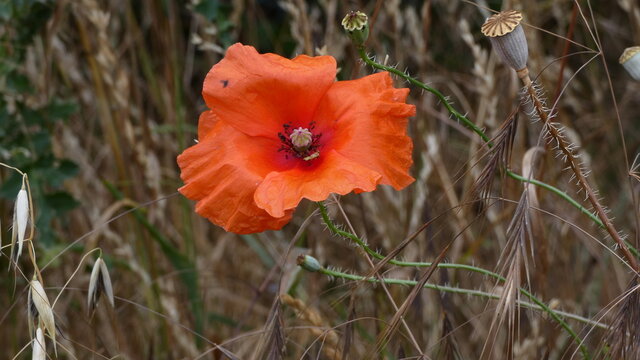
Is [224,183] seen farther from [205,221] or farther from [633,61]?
[205,221]

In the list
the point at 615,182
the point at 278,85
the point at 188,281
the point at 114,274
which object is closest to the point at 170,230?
the point at 114,274

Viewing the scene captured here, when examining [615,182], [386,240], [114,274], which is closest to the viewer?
[386,240]

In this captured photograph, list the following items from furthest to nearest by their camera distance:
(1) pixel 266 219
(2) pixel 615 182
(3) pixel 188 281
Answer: (2) pixel 615 182
(3) pixel 188 281
(1) pixel 266 219

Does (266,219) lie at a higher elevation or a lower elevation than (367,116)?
lower

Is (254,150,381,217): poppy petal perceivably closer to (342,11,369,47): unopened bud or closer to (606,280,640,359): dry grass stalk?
(342,11,369,47): unopened bud

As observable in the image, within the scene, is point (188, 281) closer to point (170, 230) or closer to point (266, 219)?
point (170, 230)
